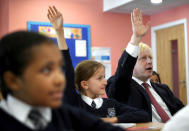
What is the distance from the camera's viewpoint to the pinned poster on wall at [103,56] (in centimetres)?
584

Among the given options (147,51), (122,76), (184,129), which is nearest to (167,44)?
(147,51)

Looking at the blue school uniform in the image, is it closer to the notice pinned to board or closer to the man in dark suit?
the man in dark suit

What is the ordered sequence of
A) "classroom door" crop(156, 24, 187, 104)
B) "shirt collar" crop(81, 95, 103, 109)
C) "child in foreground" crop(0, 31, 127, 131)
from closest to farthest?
"child in foreground" crop(0, 31, 127, 131) → "shirt collar" crop(81, 95, 103, 109) → "classroom door" crop(156, 24, 187, 104)

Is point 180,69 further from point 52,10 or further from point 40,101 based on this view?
point 40,101

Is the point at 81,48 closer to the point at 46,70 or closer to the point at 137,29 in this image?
the point at 137,29

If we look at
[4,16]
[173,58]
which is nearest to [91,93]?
[4,16]

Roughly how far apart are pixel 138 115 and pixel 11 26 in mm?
3666

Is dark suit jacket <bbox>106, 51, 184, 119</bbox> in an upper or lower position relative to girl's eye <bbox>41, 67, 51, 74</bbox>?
lower

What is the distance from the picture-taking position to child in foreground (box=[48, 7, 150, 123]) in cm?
158

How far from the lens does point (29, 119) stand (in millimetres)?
753

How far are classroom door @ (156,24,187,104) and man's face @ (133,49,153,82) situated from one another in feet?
10.8

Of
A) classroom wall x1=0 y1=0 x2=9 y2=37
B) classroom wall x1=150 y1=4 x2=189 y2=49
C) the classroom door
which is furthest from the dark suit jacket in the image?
classroom wall x1=150 y1=4 x2=189 y2=49

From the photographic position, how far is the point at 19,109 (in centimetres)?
75

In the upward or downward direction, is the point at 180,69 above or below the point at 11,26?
below
